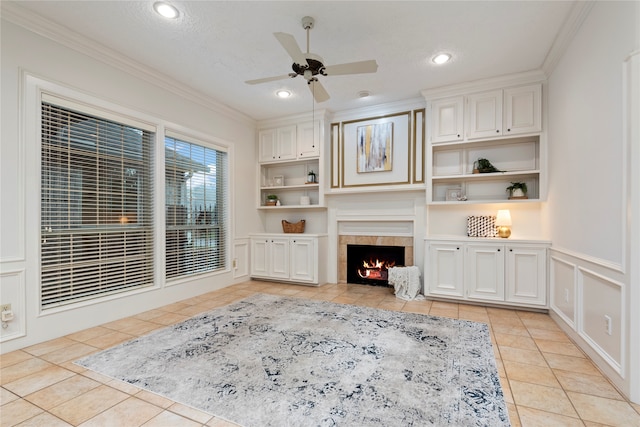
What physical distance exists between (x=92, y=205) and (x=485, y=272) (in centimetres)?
466

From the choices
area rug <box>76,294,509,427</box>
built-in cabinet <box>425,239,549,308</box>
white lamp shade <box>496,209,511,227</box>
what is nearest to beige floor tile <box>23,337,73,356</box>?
area rug <box>76,294,509,427</box>

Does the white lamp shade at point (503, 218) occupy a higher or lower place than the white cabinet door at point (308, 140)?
lower

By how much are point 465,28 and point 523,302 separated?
313 centimetres

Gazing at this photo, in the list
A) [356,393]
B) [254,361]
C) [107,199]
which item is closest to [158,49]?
[107,199]

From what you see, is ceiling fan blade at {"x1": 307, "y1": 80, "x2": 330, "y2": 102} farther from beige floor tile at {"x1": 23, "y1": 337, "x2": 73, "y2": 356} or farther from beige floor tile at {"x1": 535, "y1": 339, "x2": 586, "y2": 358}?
beige floor tile at {"x1": 23, "y1": 337, "x2": 73, "y2": 356}

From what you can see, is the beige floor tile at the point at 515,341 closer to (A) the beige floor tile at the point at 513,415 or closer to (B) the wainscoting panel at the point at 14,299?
(A) the beige floor tile at the point at 513,415

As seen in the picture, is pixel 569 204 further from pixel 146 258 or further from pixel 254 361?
pixel 146 258

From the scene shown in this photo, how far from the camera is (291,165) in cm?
565

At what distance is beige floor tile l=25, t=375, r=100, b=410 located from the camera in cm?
182

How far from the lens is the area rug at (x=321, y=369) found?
172 centimetres

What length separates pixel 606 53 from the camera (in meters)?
2.18

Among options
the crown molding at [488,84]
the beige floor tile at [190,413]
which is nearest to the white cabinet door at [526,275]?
the crown molding at [488,84]

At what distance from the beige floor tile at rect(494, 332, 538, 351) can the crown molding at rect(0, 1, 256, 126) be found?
4.76 m

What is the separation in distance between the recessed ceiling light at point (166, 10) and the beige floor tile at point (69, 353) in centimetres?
301
